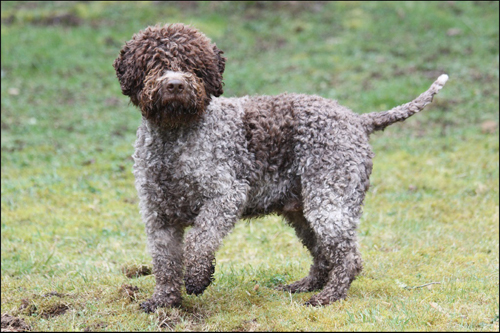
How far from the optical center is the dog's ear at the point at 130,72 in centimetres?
501

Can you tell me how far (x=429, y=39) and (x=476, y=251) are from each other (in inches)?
450

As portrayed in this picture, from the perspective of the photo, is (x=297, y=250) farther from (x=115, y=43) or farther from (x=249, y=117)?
(x=115, y=43)

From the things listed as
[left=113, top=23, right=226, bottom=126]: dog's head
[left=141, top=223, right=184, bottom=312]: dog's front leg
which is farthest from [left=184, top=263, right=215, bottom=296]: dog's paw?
[left=113, top=23, right=226, bottom=126]: dog's head

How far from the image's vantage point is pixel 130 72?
506cm

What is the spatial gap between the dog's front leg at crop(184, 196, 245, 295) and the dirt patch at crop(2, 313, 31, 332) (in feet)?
4.34

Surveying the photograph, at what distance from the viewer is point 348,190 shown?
535 cm

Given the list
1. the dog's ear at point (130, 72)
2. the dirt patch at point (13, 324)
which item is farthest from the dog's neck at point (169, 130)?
the dirt patch at point (13, 324)

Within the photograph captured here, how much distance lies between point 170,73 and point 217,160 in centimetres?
86

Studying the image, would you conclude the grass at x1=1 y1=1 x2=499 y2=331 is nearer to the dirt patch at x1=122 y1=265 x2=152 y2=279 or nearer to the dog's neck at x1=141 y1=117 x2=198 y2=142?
the dirt patch at x1=122 y1=265 x2=152 y2=279

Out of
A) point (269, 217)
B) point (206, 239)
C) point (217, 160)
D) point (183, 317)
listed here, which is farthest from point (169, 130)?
point (269, 217)

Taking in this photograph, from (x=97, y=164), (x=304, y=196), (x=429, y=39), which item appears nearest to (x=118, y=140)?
(x=97, y=164)

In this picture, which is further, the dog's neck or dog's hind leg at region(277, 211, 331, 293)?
dog's hind leg at region(277, 211, 331, 293)

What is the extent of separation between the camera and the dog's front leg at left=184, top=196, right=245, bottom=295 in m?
4.95

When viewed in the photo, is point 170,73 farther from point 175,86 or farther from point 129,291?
point 129,291
